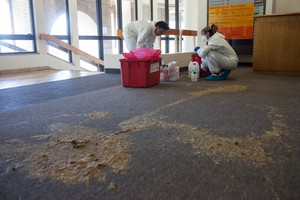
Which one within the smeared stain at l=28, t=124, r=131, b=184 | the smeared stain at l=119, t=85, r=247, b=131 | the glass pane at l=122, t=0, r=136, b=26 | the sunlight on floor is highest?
the glass pane at l=122, t=0, r=136, b=26

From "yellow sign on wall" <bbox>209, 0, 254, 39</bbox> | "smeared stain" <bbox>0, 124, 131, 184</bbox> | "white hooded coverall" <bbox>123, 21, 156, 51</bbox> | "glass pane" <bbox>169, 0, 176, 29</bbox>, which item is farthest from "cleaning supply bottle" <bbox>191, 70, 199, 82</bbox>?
"glass pane" <bbox>169, 0, 176, 29</bbox>

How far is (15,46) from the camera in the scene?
4.89 m

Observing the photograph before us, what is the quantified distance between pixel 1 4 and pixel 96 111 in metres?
3.87

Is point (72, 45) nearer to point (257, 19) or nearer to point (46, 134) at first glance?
point (257, 19)

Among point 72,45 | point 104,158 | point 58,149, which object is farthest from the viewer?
point 72,45

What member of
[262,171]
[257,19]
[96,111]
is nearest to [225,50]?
[257,19]

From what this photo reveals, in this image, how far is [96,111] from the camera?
1947 mm

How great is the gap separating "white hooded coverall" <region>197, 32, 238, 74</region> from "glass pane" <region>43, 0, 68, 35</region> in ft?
10.6

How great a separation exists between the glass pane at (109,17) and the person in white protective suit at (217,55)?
346 centimetres

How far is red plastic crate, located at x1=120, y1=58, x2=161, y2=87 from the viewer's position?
2951mm

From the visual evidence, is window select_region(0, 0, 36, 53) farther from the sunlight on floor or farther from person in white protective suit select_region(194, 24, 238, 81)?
person in white protective suit select_region(194, 24, 238, 81)

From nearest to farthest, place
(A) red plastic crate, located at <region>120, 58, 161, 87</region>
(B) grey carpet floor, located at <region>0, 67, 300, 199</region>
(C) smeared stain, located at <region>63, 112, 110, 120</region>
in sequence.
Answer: (B) grey carpet floor, located at <region>0, 67, 300, 199</region>
(C) smeared stain, located at <region>63, 112, 110, 120</region>
(A) red plastic crate, located at <region>120, 58, 161, 87</region>

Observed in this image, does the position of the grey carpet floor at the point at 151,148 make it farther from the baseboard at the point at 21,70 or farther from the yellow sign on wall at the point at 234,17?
the yellow sign on wall at the point at 234,17

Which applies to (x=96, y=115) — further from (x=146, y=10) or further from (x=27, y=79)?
(x=146, y=10)
